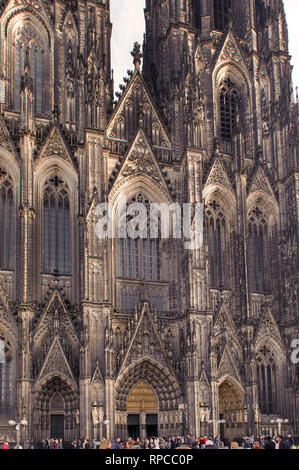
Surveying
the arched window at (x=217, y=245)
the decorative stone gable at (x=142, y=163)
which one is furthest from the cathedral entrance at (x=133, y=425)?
the decorative stone gable at (x=142, y=163)

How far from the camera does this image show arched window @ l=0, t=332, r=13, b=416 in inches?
1358

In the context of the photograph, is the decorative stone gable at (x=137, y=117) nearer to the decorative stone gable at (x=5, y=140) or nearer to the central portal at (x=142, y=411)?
the decorative stone gable at (x=5, y=140)

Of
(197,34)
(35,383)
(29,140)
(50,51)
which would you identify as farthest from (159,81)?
(35,383)

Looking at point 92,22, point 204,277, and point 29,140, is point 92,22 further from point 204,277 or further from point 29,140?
point 204,277

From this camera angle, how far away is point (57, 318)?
119 ft

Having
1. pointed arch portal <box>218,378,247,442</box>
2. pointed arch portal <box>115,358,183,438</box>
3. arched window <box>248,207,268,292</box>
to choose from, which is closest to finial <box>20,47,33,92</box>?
arched window <box>248,207,268,292</box>

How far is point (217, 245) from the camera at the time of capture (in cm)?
4250

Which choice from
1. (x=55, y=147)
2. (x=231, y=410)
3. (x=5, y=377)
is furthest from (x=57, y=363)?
(x=55, y=147)

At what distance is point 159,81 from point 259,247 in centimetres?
1286

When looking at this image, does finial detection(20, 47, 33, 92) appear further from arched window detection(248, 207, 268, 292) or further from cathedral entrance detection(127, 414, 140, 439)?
cathedral entrance detection(127, 414, 140, 439)

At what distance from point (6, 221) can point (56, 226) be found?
280 centimetres

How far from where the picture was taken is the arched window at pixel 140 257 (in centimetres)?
3988

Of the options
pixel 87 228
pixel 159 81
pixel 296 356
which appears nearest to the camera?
pixel 87 228

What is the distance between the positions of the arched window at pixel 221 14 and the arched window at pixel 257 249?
13678mm
